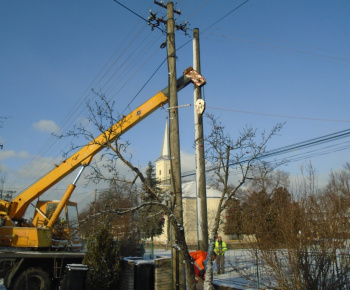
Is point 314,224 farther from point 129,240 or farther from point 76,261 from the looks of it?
point 129,240

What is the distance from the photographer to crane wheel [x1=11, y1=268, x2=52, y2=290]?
10.6 meters

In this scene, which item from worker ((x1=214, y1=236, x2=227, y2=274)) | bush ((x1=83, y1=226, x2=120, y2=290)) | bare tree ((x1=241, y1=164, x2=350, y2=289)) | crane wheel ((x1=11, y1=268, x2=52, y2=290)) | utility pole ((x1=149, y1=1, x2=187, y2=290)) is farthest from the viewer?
worker ((x1=214, y1=236, x2=227, y2=274))

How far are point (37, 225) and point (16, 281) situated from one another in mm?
1963

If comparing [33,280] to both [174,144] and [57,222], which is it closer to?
[57,222]

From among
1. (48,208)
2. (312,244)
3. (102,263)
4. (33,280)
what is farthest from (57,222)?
(312,244)

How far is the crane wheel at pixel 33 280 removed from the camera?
10.6 m

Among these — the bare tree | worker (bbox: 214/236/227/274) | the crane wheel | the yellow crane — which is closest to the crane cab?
the yellow crane

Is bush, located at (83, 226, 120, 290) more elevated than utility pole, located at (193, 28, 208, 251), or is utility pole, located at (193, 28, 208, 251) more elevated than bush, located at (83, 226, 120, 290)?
utility pole, located at (193, 28, 208, 251)

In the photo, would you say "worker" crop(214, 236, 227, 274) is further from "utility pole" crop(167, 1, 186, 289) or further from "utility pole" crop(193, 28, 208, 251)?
"utility pole" crop(167, 1, 186, 289)

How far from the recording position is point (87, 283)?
955 cm

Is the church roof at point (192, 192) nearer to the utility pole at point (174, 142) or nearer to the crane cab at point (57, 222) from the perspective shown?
the crane cab at point (57, 222)

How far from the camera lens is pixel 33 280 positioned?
10.9 meters

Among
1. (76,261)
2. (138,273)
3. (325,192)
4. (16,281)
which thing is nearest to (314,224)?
(325,192)

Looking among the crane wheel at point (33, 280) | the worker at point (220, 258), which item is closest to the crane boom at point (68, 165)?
Answer: the crane wheel at point (33, 280)
